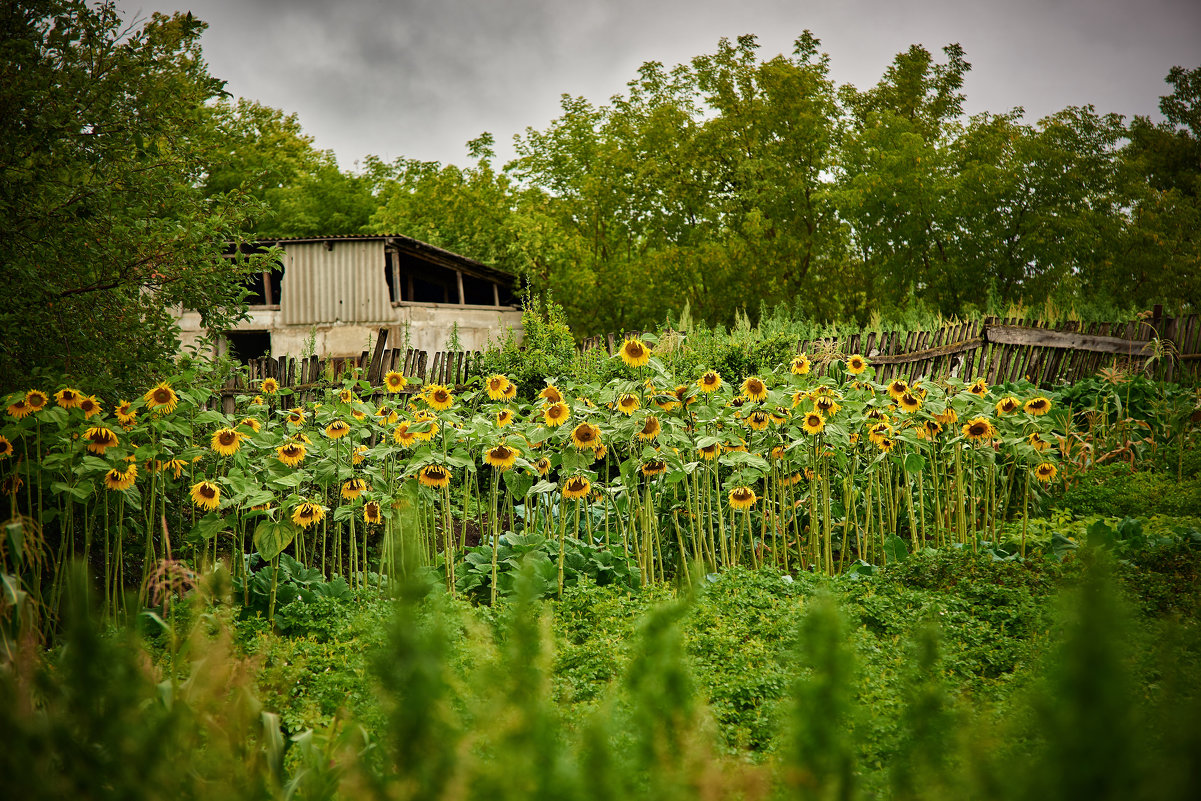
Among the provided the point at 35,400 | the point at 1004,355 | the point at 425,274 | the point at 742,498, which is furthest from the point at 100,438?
the point at 425,274

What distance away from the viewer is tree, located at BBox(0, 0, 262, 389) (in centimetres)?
345

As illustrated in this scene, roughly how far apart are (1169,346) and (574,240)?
18027mm

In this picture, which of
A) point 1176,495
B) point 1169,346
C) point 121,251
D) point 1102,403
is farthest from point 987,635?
point 1169,346

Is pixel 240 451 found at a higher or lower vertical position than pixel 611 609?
higher

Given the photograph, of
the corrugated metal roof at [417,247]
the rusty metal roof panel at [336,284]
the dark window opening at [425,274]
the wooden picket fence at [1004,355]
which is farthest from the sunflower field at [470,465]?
the dark window opening at [425,274]

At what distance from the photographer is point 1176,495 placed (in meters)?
4.69

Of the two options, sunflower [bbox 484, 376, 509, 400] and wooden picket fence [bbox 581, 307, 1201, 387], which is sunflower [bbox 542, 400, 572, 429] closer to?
sunflower [bbox 484, 376, 509, 400]

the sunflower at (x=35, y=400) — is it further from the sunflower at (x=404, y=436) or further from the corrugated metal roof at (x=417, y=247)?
the corrugated metal roof at (x=417, y=247)

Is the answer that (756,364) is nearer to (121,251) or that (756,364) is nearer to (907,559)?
(907,559)

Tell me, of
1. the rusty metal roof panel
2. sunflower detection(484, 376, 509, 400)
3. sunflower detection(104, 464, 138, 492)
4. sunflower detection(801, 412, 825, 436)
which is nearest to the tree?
sunflower detection(104, 464, 138, 492)

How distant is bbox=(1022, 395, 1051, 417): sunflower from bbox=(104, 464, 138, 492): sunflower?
14.8 feet

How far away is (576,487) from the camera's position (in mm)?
3631

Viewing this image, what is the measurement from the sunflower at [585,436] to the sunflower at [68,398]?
2.01m

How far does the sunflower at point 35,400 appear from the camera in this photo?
3.12m
